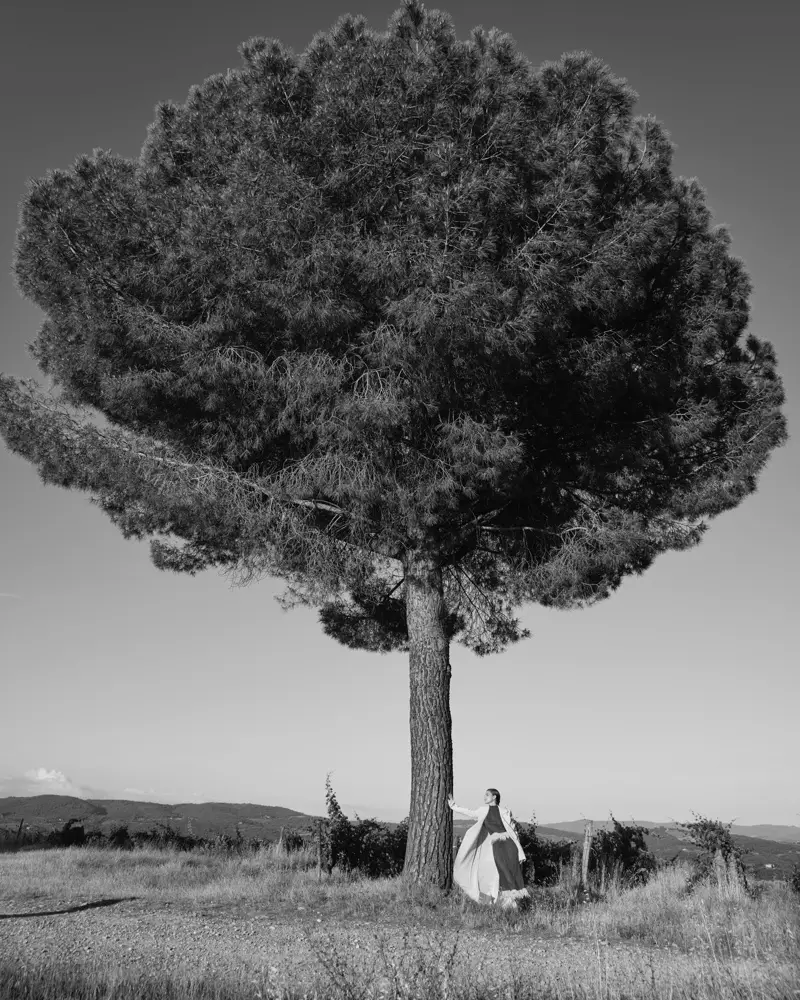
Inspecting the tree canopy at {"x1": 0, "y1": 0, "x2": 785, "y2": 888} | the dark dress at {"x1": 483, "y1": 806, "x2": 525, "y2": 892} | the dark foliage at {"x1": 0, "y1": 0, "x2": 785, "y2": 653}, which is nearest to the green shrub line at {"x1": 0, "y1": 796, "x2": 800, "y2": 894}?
the dark dress at {"x1": 483, "y1": 806, "x2": 525, "y2": 892}

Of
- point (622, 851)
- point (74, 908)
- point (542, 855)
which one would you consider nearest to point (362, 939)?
point (74, 908)

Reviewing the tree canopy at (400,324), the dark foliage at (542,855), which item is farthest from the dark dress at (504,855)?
the dark foliage at (542,855)

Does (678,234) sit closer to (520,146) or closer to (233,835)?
(520,146)

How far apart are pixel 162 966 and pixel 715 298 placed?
400 inches

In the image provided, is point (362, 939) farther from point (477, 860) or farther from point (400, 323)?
point (400, 323)

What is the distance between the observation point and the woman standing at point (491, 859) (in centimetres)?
926

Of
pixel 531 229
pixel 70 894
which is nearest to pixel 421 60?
pixel 531 229

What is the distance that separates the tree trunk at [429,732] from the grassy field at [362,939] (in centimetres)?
51

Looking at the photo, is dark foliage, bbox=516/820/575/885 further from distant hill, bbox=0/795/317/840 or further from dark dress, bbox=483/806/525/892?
distant hill, bbox=0/795/317/840

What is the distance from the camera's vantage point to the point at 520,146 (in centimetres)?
966

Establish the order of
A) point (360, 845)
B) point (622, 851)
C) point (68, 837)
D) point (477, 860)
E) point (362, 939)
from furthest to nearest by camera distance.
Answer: point (68, 837), point (622, 851), point (360, 845), point (477, 860), point (362, 939)

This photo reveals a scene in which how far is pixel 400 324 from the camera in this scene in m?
9.32

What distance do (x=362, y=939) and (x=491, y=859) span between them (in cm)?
269

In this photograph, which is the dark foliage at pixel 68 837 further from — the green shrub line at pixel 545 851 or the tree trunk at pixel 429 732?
the tree trunk at pixel 429 732
